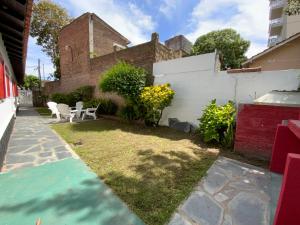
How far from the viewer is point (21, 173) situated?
3752 millimetres

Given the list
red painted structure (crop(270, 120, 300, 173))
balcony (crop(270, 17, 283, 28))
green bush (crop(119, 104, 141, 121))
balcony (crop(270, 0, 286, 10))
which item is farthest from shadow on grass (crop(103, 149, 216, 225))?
balcony (crop(270, 0, 286, 10))

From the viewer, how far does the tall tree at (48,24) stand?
23.2 metres

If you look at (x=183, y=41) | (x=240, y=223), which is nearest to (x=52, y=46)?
(x=183, y=41)

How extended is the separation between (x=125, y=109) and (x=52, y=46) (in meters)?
23.1

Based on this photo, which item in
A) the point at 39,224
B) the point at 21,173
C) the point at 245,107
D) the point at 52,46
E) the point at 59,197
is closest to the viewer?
the point at 39,224

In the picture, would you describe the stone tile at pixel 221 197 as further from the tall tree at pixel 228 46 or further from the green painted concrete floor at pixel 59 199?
the tall tree at pixel 228 46

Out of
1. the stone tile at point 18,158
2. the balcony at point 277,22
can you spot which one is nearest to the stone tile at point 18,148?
A: the stone tile at point 18,158

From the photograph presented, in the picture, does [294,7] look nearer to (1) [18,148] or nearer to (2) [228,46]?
(1) [18,148]

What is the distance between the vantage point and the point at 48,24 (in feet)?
79.0

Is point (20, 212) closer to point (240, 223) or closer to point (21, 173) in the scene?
point (21, 173)

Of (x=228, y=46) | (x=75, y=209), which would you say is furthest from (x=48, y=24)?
(x=75, y=209)

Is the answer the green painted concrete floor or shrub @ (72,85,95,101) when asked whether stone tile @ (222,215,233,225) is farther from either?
shrub @ (72,85,95,101)

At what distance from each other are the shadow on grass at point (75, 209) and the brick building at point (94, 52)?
301 inches

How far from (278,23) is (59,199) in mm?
29565
